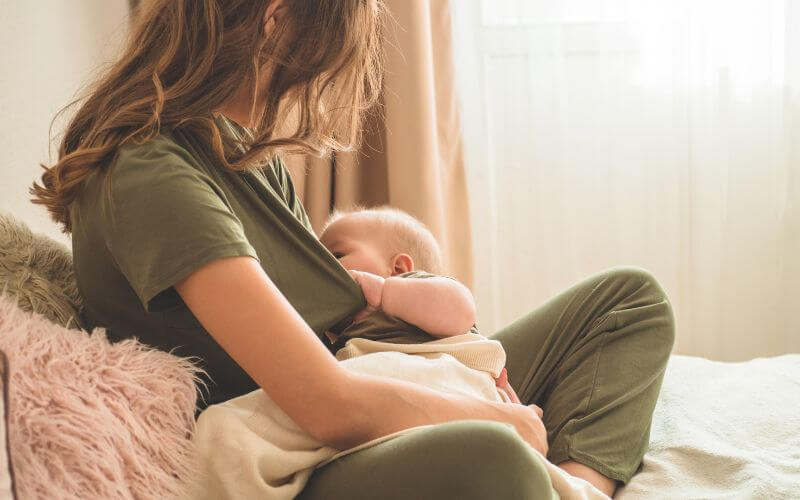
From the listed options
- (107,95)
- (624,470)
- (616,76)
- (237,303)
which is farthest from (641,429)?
(616,76)

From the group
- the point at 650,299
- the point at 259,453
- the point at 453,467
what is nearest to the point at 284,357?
the point at 259,453

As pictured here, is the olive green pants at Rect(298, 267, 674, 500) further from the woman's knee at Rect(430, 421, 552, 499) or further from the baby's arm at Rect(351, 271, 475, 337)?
the baby's arm at Rect(351, 271, 475, 337)

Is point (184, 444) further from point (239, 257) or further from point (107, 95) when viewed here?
point (107, 95)

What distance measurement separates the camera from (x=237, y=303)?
900 mm

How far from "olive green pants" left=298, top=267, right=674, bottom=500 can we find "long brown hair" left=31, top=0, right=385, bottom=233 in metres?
0.46

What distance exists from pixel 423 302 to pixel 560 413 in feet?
0.89

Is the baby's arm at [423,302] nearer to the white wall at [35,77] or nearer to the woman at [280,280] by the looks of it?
the woman at [280,280]

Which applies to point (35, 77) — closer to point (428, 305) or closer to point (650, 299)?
point (428, 305)

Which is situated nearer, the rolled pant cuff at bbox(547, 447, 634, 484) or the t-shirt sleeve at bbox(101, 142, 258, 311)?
the t-shirt sleeve at bbox(101, 142, 258, 311)

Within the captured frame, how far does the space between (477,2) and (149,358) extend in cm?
191

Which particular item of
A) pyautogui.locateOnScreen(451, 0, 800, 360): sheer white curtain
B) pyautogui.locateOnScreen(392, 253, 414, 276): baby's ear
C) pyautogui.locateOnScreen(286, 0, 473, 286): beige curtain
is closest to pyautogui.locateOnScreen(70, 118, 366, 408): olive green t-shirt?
pyautogui.locateOnScreen(392, 253, 414, 276): baby's ear

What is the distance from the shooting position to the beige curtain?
2.38 metres

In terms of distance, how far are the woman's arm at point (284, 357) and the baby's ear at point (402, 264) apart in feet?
1.54

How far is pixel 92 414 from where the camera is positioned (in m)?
0.81
